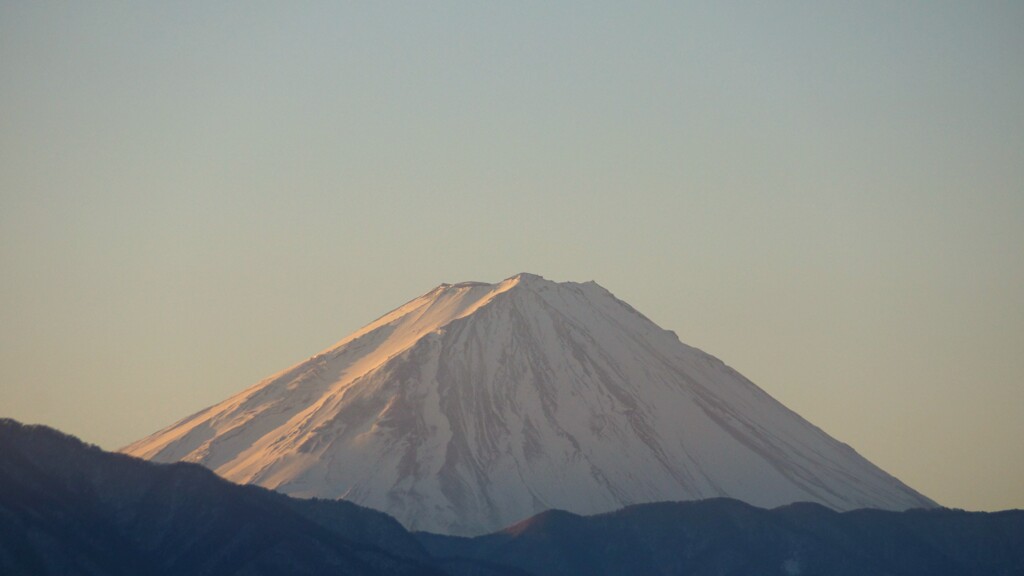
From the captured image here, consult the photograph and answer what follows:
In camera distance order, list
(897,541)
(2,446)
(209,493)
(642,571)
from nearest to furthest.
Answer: (2,446) < (209,493) < (642,571) < (897,541)

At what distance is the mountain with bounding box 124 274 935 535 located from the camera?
524 ft

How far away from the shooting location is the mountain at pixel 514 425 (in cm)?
15975

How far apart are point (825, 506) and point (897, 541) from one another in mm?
9197

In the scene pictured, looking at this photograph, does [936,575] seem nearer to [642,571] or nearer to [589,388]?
[642,571]

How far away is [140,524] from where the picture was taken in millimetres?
109125

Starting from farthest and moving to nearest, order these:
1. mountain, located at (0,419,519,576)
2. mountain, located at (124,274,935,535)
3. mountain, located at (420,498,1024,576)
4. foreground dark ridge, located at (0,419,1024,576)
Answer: mountain, located at (124,274,935,535) → mountain, located at (420,498,1024,576) → foreground dark ridge, located at (0,419,1024,576) → mountain, located at (0,419,519,576)

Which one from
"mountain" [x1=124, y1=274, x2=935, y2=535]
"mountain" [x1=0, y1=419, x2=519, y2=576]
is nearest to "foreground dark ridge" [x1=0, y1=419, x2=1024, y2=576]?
"mountain" [x1=0, y1=419, x2=519, y2=576]

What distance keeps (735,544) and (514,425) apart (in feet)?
97.6

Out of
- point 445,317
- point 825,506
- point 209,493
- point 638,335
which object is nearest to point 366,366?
point 445,317

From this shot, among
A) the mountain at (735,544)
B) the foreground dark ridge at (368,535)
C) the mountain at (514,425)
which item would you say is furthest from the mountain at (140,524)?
the mountain at (514,425)

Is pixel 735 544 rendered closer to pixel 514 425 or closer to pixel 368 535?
pixel 368 535

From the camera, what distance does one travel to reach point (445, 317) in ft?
595

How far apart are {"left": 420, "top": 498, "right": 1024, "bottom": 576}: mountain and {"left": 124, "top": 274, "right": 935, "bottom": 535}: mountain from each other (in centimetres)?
1086

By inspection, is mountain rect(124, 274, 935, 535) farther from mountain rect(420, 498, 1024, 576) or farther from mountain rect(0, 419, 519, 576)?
mountain rect(0, 419, 519, 576)
